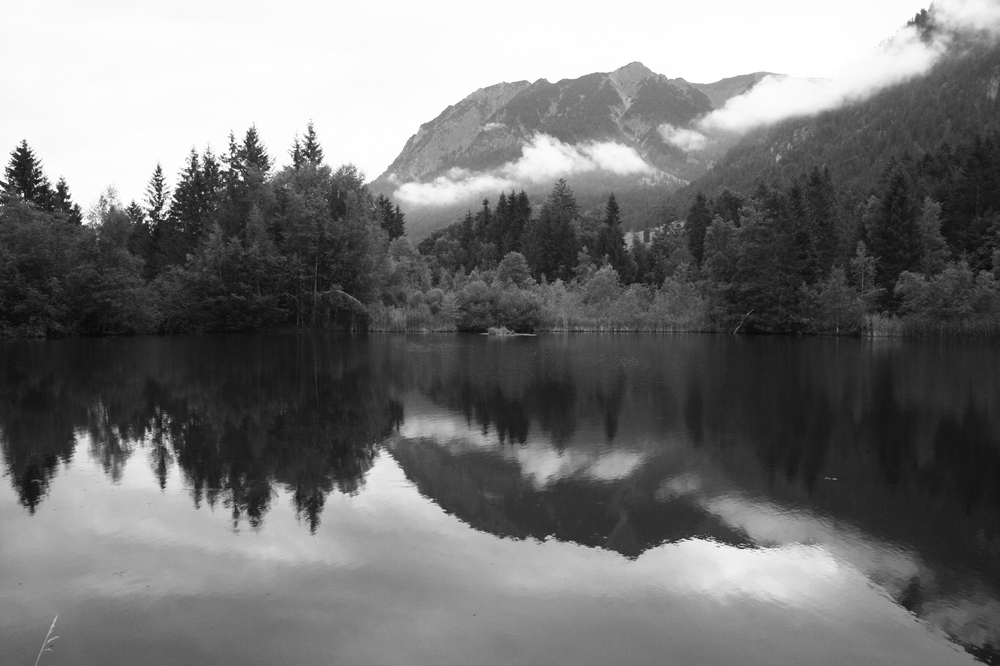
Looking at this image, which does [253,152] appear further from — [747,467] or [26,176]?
[747,467]

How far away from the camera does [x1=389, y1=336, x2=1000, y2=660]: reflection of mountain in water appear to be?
587 centimetres

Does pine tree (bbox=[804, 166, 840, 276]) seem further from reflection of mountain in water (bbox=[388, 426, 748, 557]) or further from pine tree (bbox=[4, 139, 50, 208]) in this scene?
pine tree (bbox=[4, 139, 50, 208])

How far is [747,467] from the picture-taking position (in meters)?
8.58

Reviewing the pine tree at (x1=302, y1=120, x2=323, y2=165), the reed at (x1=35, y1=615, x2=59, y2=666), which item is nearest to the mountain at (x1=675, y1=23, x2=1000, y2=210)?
the pine tree at (x1=302, y1=120, x2=323, y2=165)

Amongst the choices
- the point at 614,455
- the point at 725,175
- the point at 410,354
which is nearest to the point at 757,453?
the point at 614,455

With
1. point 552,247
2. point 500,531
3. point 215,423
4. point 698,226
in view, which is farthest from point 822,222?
point 500,531

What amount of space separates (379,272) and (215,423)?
37.6 m

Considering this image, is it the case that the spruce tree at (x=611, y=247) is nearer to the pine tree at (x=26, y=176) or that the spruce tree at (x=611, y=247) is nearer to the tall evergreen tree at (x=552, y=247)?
the tall evergreen tree at (x=552, y=247)

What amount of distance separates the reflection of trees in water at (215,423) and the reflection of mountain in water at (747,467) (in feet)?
3.65

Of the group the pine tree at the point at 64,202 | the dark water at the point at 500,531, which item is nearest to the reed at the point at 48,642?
the dark water at the point at 500,531

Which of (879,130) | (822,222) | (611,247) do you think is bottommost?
(611,247)

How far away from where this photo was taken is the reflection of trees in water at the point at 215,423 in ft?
25.8

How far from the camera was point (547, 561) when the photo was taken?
5520 millimetres

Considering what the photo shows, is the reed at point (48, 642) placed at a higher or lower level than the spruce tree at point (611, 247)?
lower
